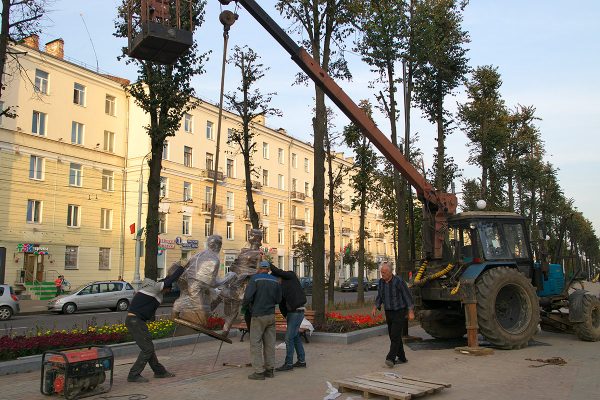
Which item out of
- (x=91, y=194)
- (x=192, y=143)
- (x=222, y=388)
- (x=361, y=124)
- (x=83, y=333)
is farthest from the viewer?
(x=192, y=143)

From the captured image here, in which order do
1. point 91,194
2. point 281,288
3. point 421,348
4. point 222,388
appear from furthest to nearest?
point 91,194
point 421,348
point 281,288
point 222,388

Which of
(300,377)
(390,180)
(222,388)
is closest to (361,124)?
(300,377)

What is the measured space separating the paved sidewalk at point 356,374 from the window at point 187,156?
3693cm

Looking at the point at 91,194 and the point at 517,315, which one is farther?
the point at 91,194

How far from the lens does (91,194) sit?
4053 centimetres

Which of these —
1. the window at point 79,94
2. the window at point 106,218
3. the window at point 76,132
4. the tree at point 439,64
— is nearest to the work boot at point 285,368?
the tree at point 439,64

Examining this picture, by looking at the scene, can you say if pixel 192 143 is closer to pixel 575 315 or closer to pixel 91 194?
pixel 91 194

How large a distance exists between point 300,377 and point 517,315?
5488mm

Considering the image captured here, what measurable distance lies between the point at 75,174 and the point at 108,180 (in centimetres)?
350

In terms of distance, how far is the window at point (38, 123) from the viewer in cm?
3650

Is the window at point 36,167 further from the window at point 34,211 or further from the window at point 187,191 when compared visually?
the window at point 187,191

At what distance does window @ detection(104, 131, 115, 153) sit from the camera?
140 feet

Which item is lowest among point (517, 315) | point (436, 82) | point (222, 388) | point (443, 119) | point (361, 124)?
point (222, 388)

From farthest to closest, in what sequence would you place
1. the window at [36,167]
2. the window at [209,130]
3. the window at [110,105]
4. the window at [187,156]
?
the window at [209,130] < the window at [187,156] < the window at [110,105] < the window at [36,167]
